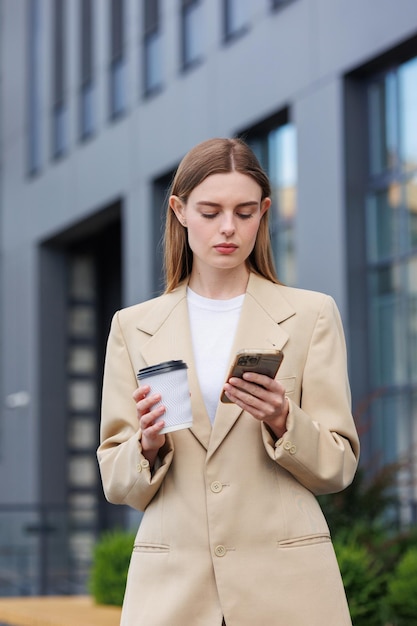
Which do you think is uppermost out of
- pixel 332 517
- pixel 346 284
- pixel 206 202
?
pixel 346 284

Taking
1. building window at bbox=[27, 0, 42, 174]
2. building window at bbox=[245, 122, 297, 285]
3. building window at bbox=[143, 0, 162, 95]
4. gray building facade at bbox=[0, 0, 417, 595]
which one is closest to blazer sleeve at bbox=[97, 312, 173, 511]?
gray building facade at bbox=[0, 0, 417, 595]

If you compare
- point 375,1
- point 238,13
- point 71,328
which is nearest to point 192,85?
point 238,13

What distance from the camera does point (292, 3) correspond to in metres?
15.9

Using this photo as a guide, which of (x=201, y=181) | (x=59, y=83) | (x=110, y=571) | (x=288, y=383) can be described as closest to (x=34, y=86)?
(x=59, y=83)

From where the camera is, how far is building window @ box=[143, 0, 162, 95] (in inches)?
792

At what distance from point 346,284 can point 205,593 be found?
12235mm

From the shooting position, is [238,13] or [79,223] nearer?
[238,13]

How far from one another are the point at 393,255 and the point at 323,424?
1231 centimetres

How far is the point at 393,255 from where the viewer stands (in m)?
15.0

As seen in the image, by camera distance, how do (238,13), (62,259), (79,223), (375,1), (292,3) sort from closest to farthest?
(375,1) → (292,3) → (238,13) → (79,223) → (62,259)

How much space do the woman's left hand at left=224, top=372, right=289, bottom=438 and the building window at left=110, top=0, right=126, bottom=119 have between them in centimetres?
1902

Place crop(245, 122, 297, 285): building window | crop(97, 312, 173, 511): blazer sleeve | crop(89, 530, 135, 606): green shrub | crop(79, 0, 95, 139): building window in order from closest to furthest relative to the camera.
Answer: crop(97, 312, 173, 511): blazer sleeve → crop(89, 530, 135, 606): green shrub → crop(245, 122, 297, 285): building window → crop(79, 0, 95, 139): building window

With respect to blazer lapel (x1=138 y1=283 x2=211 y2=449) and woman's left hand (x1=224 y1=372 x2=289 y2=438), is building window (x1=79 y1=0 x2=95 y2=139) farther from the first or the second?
woman's left hand (x1=224 y1=372 x2=289 y2=438)

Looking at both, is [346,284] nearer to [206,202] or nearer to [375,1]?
[375,1]
